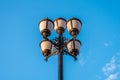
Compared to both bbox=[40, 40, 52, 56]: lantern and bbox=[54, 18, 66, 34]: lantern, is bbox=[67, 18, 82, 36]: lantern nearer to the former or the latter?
bbox=[54, 18, 66, 34]: lantern

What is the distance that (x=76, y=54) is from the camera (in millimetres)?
11539

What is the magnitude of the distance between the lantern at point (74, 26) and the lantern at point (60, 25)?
0.64 feet

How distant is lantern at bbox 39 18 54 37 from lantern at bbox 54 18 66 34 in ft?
1.21

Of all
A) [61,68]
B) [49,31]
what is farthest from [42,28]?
[61,68]

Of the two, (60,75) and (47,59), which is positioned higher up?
(47,59)

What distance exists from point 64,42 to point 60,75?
165 centimetres

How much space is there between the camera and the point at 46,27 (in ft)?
38.2

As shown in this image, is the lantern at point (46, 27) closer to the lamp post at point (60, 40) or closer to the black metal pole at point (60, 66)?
the lamp post at point (60, 40)

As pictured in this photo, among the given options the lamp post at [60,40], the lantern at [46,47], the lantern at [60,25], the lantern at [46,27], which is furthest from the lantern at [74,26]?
the lantern at [46,47]

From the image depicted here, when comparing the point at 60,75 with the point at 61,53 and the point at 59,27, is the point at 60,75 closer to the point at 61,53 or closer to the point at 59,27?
the point at 61,53

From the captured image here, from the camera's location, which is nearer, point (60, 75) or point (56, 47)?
point (60, 75)

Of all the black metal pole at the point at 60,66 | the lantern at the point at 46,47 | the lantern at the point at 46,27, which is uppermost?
the lantern at the point at 46,27

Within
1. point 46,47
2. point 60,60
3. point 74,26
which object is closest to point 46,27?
point 46,47

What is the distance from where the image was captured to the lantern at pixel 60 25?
1198 centimetres
